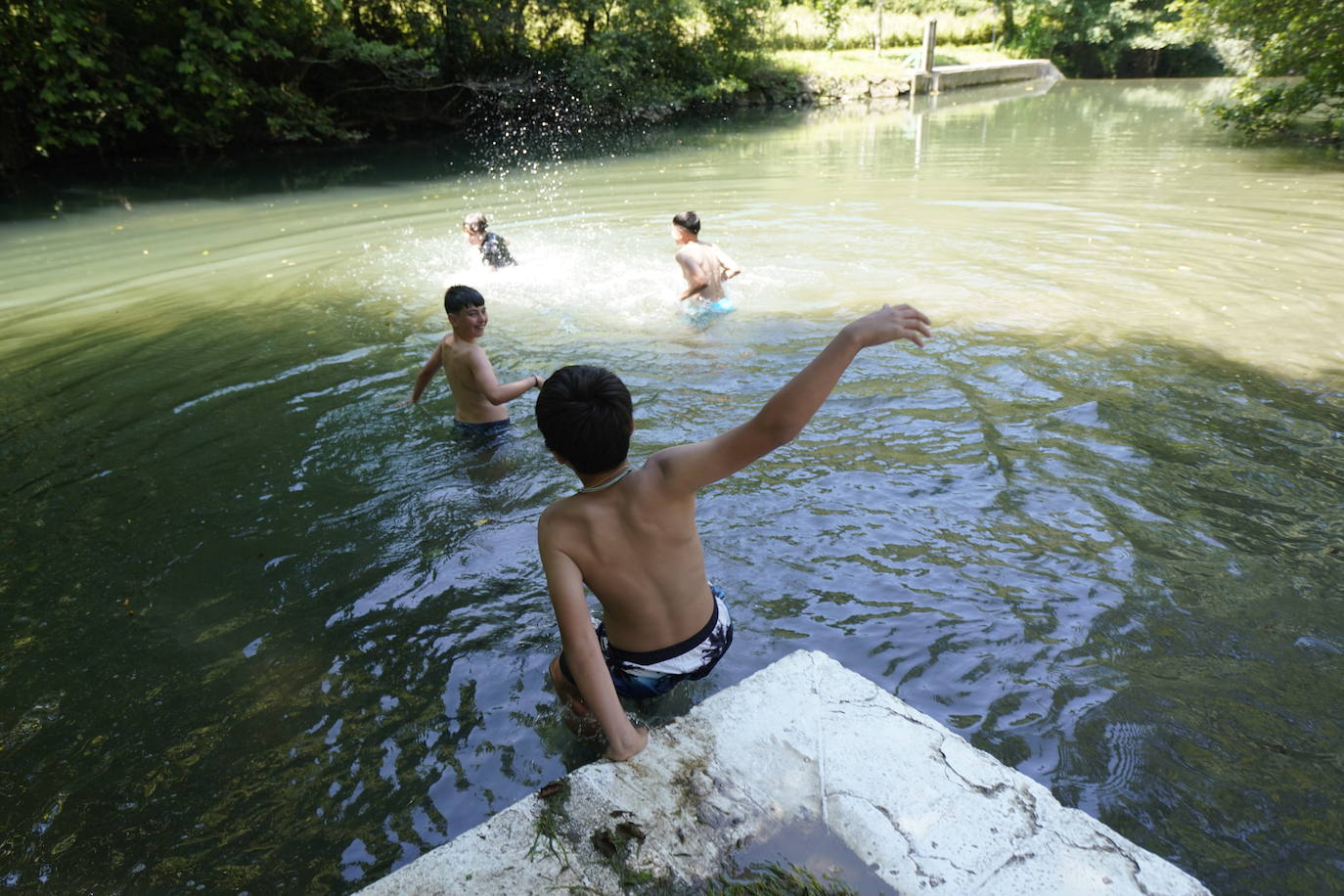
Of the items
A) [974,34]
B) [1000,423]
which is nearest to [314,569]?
[1000,423]

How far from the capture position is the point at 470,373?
5.57 metres

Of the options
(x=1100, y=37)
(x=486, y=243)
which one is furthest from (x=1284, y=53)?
(x=1100, y=37)

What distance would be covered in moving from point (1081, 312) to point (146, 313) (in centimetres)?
970

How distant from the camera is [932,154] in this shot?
693 inches

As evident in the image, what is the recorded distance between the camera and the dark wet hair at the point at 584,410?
2514mm

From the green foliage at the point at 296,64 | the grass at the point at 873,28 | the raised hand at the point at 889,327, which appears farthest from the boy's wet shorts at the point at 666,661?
the grass at the point at 873,28

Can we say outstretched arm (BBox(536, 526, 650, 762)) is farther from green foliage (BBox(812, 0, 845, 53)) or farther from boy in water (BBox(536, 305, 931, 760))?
green foliage (BBox(812, 0, 845, 53))

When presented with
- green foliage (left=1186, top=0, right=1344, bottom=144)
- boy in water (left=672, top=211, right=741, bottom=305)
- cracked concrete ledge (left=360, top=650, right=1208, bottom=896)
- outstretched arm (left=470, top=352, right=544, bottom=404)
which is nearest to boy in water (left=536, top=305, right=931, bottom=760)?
cracked concrete ledge (left=360, top=650, right=1208, bottom=896)

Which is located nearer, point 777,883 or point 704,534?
point 777,883

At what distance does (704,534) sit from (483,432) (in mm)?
2045

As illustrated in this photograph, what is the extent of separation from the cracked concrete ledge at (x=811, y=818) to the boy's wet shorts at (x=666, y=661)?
0.33 m

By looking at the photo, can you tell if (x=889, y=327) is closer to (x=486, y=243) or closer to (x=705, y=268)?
(x=705, y=268)

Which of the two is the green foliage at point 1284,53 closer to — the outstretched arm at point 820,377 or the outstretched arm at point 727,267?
the outstretched arm at point 727,267

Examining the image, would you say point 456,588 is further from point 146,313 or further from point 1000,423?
point 146,313
